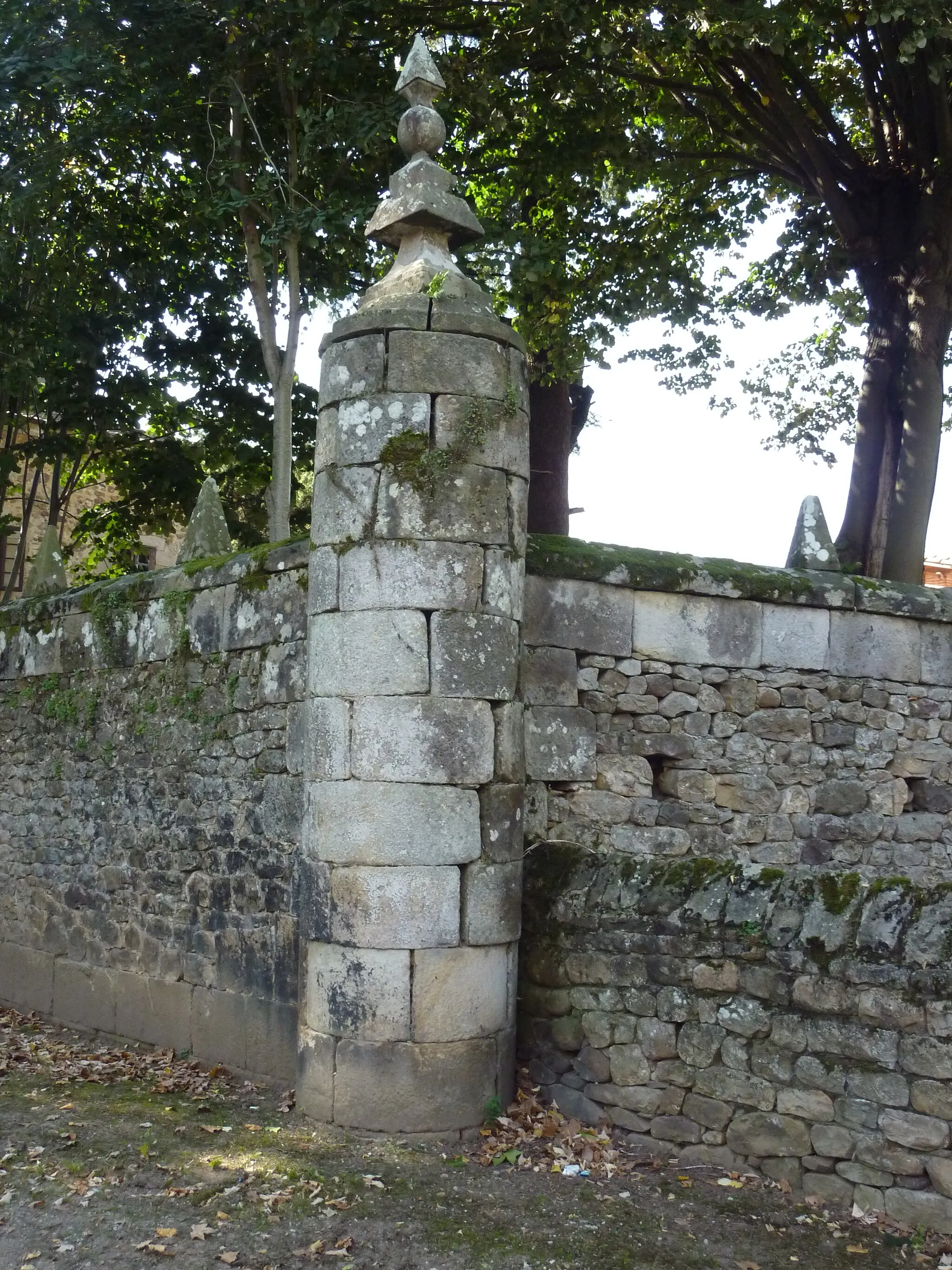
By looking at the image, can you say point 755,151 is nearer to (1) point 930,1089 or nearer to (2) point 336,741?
(2) point 336,741

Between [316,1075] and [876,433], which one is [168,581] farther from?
[876,433]

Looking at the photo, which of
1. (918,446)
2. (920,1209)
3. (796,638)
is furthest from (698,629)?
(918,446)

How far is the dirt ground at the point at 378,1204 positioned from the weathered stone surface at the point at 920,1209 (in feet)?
0.18

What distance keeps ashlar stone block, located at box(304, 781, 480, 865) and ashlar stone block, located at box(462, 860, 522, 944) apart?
0.37 feet

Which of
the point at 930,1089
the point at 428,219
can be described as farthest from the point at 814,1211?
the point at 428,219

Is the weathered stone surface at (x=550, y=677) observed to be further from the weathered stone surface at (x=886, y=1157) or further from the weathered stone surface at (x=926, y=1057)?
the weathered stone surface at (x=886, y=1157)

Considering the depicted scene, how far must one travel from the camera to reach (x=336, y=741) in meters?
5.88

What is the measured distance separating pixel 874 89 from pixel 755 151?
4.30 feet

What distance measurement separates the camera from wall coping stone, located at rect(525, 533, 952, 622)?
662 centimetres

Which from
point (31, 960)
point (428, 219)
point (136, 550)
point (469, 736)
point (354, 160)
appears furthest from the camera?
point (136, 550)

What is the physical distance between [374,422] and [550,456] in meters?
7.28

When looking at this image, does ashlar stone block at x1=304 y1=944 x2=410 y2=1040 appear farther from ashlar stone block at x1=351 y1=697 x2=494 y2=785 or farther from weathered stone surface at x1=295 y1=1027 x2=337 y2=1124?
ashlar stone block at x1=351 y1=697 x2=494 y2=785

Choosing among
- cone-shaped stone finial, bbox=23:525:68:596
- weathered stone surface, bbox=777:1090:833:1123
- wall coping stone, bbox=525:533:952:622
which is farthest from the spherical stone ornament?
weathered stone surface, bbox=777:1090:833:1123

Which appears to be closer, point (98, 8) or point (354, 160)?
point (98, 8)
